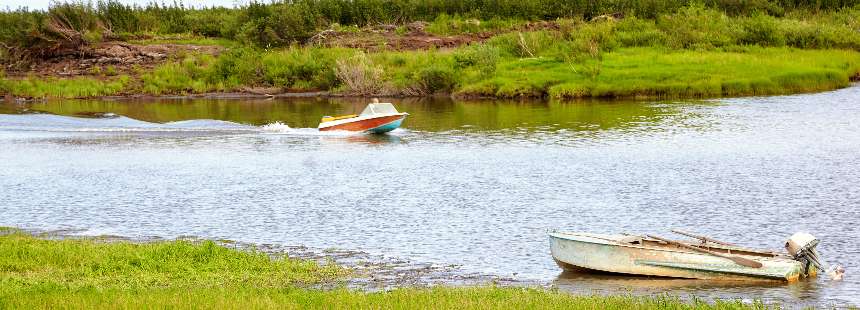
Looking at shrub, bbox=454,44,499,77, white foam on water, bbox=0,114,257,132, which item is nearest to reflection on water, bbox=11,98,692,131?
white foam on water, bbox=0,114,257,132

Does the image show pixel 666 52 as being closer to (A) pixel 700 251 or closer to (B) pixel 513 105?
(B) pixel 513 105

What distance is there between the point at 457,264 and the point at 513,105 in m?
47.3

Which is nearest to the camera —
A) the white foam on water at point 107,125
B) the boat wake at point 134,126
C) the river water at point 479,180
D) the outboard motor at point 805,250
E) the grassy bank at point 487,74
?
the outboard motor at point 805,250

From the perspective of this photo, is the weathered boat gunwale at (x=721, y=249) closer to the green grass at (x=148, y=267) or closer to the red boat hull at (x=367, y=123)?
the green grass at (x=148, y=267)

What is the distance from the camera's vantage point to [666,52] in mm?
78125

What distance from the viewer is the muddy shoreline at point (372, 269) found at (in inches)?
901

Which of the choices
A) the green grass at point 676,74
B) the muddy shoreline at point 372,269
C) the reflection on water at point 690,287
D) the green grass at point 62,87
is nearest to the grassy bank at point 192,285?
the muddy shoreline at point 372,269

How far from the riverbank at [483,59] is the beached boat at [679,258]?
5011 cm

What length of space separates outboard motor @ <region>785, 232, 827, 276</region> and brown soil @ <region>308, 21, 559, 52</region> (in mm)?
67731

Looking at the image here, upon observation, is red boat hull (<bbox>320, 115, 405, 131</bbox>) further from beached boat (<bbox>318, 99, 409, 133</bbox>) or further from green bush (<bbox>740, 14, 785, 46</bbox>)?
green bush (<bbox>740, 14, 785, 46</bbox>)

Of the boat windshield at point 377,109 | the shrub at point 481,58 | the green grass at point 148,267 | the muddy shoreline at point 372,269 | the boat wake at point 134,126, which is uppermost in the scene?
the shrub at point 481,58

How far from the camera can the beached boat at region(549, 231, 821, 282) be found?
22438 mm

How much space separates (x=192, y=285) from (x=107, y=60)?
252 ft

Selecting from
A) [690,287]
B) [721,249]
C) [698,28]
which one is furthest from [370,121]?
[698,28]
